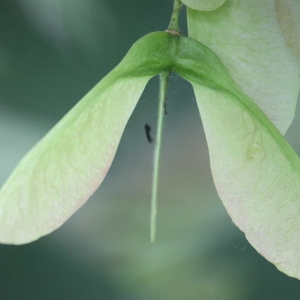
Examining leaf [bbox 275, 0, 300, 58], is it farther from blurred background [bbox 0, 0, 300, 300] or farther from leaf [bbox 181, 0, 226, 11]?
blurred background [bbox 0, 0, 300, 300]

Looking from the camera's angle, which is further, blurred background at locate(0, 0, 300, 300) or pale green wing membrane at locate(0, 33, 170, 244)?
blurred background at locate(0, 0, 300, 300)

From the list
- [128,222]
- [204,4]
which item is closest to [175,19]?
[204,4]

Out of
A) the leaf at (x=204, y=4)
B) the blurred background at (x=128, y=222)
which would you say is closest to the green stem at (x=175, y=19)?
the leaf at (x=204, y=4)

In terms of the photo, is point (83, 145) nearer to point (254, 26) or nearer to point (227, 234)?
point (254, 26)

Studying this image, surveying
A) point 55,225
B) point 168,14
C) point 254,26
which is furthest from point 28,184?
point 168,14

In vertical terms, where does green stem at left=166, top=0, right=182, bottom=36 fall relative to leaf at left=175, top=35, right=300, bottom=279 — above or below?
above

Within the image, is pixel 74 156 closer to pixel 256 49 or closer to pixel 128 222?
pixel 256 49

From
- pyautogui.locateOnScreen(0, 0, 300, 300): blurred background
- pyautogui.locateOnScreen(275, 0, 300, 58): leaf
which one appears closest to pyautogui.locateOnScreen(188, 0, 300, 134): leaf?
pyautogui.locateOnScreen(275, 0, 300, 58): leaf
